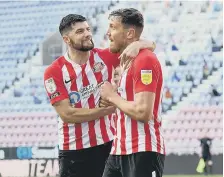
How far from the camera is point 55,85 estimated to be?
538 centimetres

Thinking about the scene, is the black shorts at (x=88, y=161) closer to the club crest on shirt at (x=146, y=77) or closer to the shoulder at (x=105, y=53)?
the shoulder at (x=105, y=53)

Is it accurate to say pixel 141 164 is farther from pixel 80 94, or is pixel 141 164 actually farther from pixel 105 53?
pixel 105 53

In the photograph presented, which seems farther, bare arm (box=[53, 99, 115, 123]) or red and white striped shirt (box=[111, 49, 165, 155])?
bare arm (box=[53, 99, 115, 123])

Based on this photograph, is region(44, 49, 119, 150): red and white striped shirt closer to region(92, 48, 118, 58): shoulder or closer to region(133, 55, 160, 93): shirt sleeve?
region(92, 48, 118, 58): shoulder

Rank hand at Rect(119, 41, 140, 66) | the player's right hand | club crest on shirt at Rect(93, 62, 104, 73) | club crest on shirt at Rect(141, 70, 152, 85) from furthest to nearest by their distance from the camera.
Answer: club crest on shirt at Rect(93, 62, 104, 73) → the player's right hand → hand at Rect(119, 41, 140, 66) → club crest on shirt at Rect(141, 70, 152, 85)

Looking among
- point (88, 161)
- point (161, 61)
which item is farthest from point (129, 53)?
point (161, 61)

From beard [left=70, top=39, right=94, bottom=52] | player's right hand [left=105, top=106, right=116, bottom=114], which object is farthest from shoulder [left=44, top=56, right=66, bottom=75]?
player's right hand [left=105, top=106, right=116, bottom=114]

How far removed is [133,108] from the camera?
13.4ft

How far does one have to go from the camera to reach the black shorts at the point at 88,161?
18.1 feet

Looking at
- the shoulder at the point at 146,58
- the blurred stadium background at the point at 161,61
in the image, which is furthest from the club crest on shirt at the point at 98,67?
the blurred stadium background at the point at 161,61

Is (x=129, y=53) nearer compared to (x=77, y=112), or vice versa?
(x=129, y=53)

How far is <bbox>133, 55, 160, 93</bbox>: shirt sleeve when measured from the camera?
411 cm

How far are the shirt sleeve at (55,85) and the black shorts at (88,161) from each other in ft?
1.63

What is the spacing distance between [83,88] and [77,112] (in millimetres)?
244
